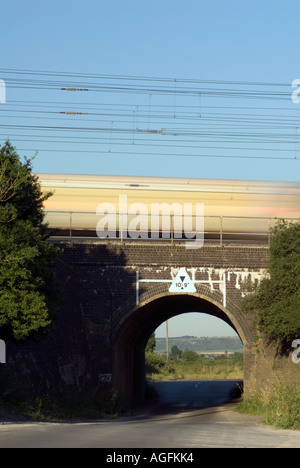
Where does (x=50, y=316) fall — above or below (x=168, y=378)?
above

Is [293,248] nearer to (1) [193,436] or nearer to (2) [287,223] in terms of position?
(2) [287,223]

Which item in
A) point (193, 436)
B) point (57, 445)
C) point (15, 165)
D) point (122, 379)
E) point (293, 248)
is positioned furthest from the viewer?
point (122, 379)

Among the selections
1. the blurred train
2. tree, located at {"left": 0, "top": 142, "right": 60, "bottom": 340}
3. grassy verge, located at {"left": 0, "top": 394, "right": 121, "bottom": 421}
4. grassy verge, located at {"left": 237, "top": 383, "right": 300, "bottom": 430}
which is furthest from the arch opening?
tree, located at {"left": 0, "top": 142, "right": 60, "bottom": 340}

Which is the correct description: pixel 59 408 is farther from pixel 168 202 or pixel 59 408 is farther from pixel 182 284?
pixel 168 202

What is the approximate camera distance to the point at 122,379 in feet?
78.3

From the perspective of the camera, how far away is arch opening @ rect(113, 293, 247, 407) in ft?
76.9

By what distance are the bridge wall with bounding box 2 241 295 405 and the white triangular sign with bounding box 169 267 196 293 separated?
185mm

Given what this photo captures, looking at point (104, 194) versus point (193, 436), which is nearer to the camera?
point (193, 436)

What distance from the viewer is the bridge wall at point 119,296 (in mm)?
22781

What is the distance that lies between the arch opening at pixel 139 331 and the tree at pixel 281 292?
1.39 m

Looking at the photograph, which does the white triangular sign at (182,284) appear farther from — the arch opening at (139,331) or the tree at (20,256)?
the tree at (20,256)

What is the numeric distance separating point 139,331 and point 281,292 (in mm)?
8048

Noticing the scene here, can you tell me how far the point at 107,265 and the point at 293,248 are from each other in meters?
6.29
